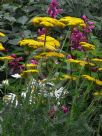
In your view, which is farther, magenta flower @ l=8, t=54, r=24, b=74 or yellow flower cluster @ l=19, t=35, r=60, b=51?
magenta flower @ l=8, t=54, r=24, b=74

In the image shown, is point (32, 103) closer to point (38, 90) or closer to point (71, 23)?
point (38, 90)

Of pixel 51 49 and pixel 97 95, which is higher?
pixel 51 49

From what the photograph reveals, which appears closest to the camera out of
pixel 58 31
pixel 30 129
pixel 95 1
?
pixel 30 129

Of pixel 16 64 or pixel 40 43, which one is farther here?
pixel 16 64

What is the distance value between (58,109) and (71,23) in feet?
1.66

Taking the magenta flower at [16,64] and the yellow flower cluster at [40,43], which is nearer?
the yellow flower cluster at [40,43]

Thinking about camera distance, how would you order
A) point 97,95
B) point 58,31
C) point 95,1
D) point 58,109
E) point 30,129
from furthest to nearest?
point 95,1, point 58,31, point 97,95, point 58,109, point 30,129

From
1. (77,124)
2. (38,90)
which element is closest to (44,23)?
(38,90)

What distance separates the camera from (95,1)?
6184mm

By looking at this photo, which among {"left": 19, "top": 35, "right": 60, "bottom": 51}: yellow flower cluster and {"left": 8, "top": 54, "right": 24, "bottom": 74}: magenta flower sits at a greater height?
{"left": 19, "top": 35, "right": 60, "bottom": 51}: yellow flower cluster

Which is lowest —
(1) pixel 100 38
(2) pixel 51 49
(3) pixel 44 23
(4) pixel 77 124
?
(1) pixel 100 38

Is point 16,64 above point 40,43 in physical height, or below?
below

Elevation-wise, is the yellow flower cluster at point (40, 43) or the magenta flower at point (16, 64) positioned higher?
the yellow flower cluster at point (40, 43)

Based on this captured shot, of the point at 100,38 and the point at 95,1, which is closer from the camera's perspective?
the point at 100,38
